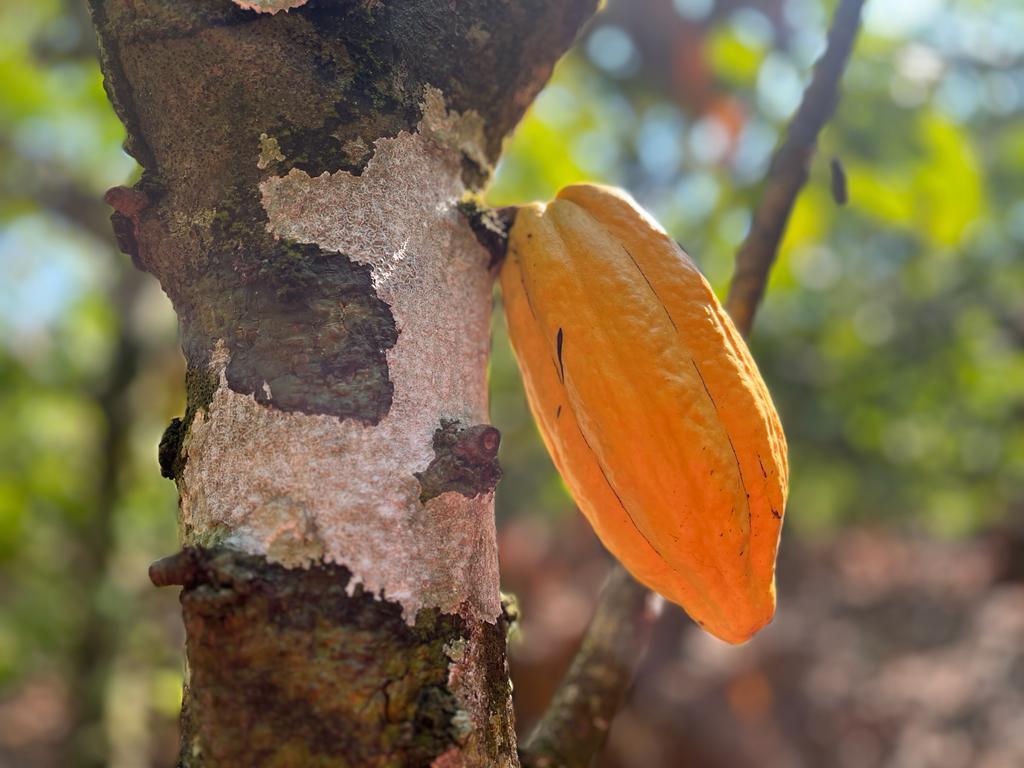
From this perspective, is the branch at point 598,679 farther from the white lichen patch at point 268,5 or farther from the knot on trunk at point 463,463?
the white lichen patch at point 268,5

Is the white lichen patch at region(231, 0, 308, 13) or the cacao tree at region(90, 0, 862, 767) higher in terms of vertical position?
the white lichen patch at region(231, 0, 308, 13)

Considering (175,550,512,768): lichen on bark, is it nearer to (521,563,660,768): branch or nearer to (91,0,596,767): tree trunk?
(91,0,596,767): tree trunk

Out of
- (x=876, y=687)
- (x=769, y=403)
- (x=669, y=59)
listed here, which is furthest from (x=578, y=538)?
(x=769, y=403)

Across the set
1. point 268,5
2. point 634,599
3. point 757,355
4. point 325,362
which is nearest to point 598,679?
point 634,599

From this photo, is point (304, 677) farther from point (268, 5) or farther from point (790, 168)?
point (790, 168)

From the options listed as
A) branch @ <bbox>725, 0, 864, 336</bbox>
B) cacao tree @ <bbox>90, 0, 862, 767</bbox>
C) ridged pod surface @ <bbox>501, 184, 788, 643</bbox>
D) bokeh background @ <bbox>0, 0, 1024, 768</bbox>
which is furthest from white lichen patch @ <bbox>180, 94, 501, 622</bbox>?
bokeh background @ <bbox>0, 0, 1024, 768</bbox>

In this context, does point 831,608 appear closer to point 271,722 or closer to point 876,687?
point 876,687
